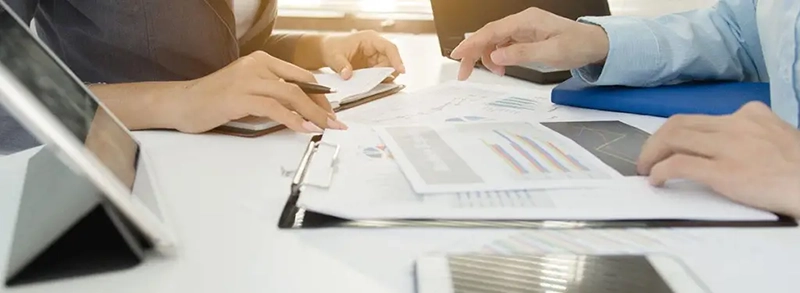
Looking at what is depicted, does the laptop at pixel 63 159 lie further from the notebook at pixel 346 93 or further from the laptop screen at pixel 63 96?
the notebook at pixel 346 93

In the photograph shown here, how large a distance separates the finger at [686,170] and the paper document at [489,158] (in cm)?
4

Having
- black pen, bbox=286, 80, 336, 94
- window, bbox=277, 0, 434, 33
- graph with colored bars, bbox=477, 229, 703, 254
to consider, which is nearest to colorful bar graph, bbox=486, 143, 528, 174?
graph with colored bars, bbox=477, 229, 703, 254

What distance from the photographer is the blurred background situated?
6.22ft

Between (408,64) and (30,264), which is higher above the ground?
(30,264)

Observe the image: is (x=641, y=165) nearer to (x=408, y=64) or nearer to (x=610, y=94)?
(x=610, y=94)

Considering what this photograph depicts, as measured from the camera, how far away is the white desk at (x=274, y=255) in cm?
37

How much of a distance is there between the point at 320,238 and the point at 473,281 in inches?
4.6

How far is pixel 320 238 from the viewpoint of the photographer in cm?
44

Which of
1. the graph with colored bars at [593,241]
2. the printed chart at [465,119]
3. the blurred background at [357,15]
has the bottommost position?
the blurred background at [357,15]

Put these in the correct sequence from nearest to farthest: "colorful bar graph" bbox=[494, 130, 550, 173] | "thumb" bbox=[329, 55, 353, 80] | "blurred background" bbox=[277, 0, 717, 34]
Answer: "colorful bar graph" bbox=[494, 130, 550, 173]
"thumb" bbox=[329, 55, 353, 80]
"blurred background" bbox=[277, 0, 717, 34]

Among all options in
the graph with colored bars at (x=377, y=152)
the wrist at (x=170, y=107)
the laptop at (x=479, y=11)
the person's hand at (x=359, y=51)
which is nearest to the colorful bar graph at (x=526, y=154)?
the graph with colored bars at (x=377, y=152)

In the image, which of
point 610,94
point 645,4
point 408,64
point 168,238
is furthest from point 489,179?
point 645,4

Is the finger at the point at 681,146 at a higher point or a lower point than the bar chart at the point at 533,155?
higher

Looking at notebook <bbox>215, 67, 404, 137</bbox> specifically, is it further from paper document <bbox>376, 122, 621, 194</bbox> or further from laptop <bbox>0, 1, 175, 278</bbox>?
laptop <bbox>0, 1, 175, 278</bbox>
